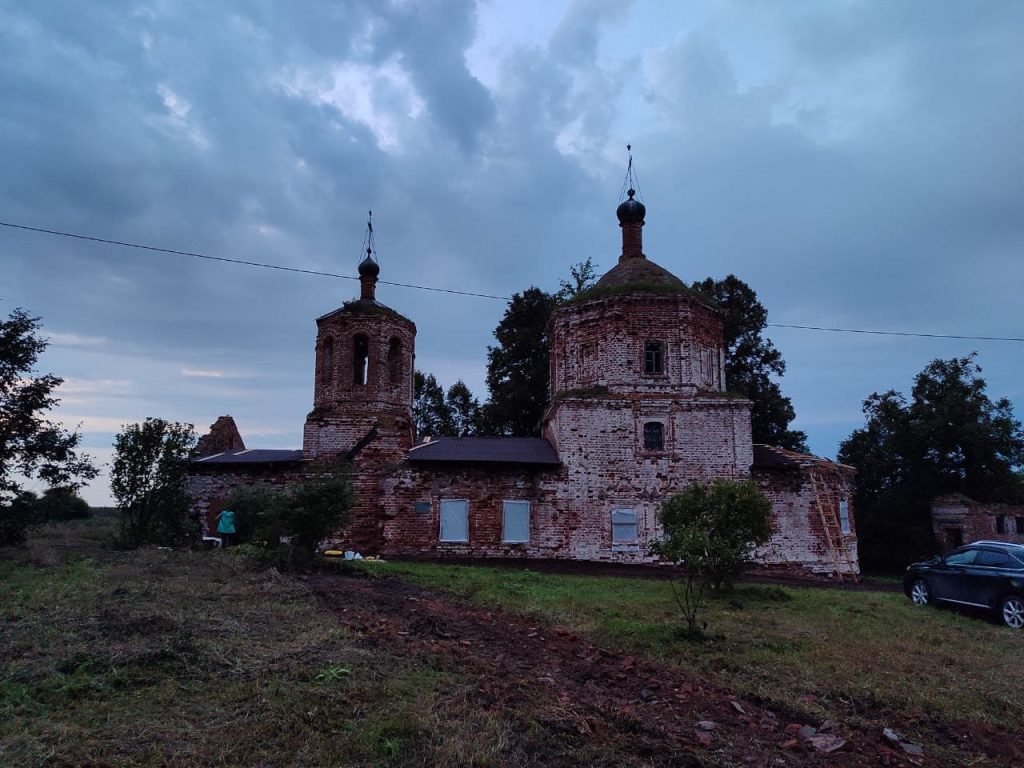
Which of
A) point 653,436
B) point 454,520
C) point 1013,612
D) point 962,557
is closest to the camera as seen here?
point 1013,612

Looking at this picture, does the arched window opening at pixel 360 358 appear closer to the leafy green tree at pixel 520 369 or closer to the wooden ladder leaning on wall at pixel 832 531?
the leafy green tree at pixel 520 369

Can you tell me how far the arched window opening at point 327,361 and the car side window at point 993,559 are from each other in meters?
19.1

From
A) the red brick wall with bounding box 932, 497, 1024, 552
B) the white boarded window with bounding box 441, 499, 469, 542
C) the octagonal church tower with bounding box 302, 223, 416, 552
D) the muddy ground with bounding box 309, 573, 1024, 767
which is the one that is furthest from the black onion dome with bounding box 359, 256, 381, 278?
the red brick wall with bounding box 932, 497, 1024, 552

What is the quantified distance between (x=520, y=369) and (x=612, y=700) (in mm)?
29118

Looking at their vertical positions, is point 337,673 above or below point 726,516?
below

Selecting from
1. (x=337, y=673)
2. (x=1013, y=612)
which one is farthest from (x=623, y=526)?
(x=337, y=673)

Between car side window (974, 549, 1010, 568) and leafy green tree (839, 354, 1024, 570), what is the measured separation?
2087cm

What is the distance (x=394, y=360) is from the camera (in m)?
24.0

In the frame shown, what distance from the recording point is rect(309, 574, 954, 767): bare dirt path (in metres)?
5.34

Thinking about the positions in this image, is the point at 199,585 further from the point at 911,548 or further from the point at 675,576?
the point at 911,548

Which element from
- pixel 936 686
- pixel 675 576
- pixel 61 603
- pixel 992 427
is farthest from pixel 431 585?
pixel 992 427

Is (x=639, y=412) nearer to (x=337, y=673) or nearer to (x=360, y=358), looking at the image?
(x=360, y=358)

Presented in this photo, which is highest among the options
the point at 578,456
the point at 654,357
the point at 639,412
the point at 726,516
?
the point at 654,357

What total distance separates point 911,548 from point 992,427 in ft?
21.9
